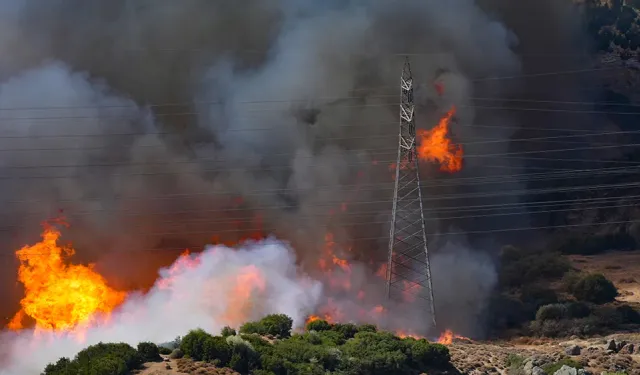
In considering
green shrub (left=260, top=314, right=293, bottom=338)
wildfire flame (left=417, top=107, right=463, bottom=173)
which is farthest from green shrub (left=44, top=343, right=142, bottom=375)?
wildfire flame (left=417, top=107, right=463, bottom=173)

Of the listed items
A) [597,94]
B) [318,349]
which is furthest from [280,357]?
[597,94]

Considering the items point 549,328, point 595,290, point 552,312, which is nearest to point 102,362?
point 549,328

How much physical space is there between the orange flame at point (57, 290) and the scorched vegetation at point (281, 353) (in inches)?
744

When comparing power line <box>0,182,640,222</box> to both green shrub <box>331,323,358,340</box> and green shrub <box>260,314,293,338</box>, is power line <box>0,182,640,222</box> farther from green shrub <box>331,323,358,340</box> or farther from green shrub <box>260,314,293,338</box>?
green shrub <box>260,314,293,338</box>

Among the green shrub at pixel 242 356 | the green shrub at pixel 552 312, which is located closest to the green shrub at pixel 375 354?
the green shrub at pixel 242 356

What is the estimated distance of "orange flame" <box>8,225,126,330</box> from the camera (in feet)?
224

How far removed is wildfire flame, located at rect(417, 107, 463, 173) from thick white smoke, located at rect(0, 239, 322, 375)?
20.6m

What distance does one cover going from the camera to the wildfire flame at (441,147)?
8631 cm

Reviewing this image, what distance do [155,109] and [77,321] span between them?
26.9 m

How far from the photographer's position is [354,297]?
73.8 meters

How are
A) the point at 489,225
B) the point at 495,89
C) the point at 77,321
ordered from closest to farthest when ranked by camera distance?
the point at 77,321 < the point at 489,225 < the point at 495,89

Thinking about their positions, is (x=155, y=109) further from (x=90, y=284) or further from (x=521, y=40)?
(x=521, y=40)

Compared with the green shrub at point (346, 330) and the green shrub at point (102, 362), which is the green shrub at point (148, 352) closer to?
the green shrub at point (102, 362)

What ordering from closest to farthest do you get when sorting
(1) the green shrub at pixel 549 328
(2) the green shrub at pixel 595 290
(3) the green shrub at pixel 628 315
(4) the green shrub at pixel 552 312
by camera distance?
1. (1) the green shrub at pixel 549 328
2. (3) the green shrub at pixel 628 315
3. (4) the green shrub at pixel 552 312
4. (2) the green shrub at pixel 595 290
